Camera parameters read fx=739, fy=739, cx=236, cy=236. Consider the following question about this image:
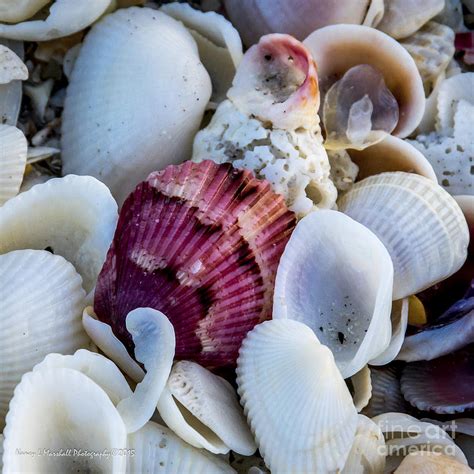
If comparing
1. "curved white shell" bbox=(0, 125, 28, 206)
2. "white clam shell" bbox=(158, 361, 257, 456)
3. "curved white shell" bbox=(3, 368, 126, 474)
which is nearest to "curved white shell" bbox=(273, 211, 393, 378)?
"white clam shell" bbox=(158, 361, 257, 456)

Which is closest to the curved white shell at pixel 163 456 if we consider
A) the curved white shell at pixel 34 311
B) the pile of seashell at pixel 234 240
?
the pile of seashell at pixel 234 240

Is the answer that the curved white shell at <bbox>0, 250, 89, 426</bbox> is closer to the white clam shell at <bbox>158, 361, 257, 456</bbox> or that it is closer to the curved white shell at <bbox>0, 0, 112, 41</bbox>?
the white clam shell at <bbox>158, 361, 257, 456</bbox>

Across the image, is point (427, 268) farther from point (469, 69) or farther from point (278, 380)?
point (469, 69)

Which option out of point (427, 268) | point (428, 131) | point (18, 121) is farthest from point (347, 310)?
point (18, 121)

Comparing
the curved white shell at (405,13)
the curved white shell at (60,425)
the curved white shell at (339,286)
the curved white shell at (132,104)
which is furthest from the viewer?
the curved white shell at (405,13)

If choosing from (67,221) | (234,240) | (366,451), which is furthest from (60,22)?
(366,451)

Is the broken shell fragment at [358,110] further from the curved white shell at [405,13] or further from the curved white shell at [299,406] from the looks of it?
the curved white shell at [299,406]

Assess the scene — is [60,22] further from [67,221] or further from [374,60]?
[374,60]
